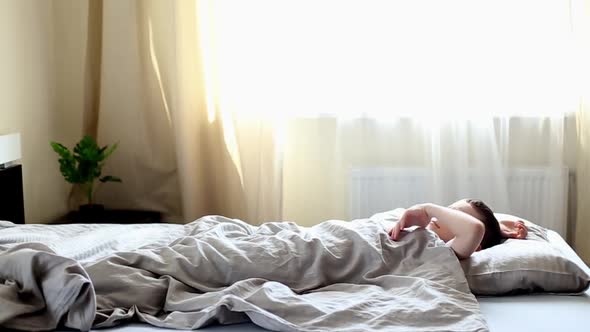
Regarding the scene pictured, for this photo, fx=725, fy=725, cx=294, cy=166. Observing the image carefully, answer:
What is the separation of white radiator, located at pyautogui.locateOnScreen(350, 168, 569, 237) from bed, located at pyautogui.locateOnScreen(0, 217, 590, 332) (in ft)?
3.12

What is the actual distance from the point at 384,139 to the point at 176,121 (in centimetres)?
99

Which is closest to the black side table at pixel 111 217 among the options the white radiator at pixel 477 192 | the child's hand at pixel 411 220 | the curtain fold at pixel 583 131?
the white radiator at pixel 477 192

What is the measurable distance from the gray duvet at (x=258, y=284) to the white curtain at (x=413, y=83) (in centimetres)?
135

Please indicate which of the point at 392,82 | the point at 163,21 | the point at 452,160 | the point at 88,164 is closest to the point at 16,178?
the point at 88,164

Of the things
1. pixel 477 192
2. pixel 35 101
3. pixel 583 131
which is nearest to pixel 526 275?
pixel 477 192

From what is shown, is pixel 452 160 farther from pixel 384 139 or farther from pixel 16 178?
pixel 16 178

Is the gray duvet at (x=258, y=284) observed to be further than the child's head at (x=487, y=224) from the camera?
No

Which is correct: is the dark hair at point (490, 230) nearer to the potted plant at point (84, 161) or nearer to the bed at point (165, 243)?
the bed at point (165, 243)

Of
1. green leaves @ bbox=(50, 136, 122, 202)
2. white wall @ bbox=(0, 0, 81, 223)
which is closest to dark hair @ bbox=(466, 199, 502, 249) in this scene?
green leaves @ bbox=(50, 136, 122, 202)

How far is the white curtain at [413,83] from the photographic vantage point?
3.32 m

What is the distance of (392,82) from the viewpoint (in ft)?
11.2

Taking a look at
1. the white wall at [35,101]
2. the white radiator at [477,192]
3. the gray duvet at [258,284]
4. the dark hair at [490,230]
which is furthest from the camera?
the white radiator at [477,192]

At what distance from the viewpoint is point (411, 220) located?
2.08m

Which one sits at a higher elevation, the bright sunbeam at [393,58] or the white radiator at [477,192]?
the bright sunbeam at [393,58]
